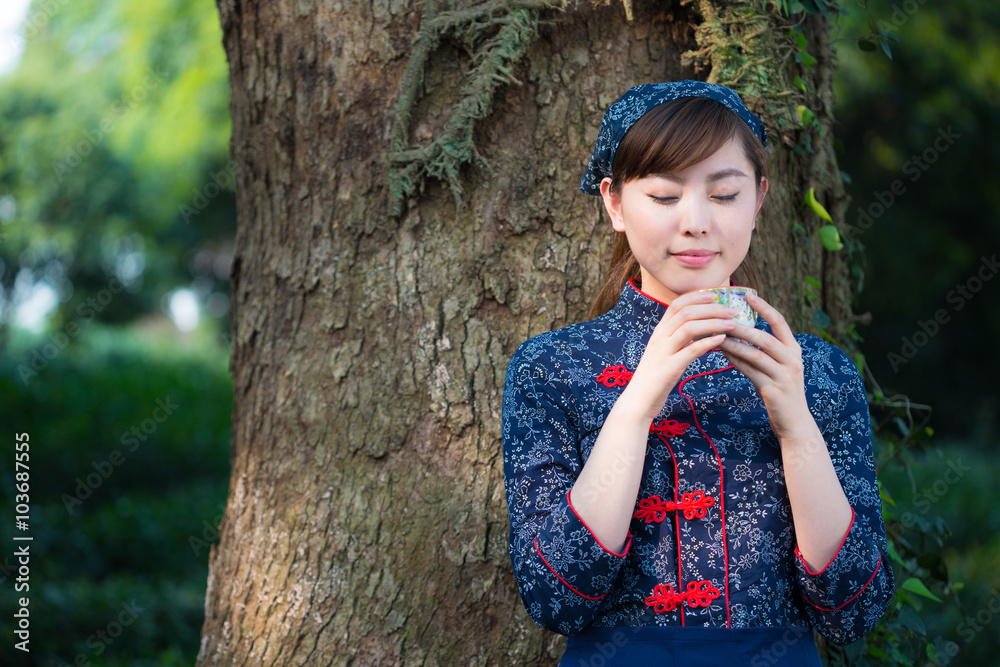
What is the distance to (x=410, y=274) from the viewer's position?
2.24 meters

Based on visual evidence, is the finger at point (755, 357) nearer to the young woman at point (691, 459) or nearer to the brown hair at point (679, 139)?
the young woman at point (691, 459)

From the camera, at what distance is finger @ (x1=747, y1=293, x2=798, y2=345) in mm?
1477

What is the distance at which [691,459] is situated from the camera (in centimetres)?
159

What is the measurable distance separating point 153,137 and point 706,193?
35.6 ft

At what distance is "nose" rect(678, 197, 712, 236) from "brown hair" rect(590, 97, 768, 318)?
7 cm

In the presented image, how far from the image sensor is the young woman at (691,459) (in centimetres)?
146

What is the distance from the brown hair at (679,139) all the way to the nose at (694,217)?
66mm

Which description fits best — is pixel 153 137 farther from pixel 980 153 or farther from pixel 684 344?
pixel 684 344

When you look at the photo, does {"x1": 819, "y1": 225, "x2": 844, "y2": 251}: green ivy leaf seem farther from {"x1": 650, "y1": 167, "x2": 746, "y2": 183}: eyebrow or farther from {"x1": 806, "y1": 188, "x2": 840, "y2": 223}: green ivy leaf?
{"x1": 650, "y1": 167, "x2": 746, "y2": 183}: eyebrow

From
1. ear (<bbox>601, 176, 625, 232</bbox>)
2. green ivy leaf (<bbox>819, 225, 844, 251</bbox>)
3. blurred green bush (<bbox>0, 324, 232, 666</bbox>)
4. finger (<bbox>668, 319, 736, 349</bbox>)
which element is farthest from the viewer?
blurred green bush (<bbox>0, 324, 232, 666</bbox>)

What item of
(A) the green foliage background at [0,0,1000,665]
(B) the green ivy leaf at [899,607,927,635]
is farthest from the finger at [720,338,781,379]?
(B) the green ivy leaf at [899,607,927,635]

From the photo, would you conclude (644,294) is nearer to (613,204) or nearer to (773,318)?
(613,204)

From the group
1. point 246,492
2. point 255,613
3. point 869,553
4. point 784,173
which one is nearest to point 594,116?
point 784,173

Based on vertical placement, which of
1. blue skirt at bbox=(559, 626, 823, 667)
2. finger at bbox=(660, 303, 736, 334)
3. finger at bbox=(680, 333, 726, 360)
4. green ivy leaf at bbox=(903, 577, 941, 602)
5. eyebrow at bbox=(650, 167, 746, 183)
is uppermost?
eyebrow at bbox=(650, 167, 746, 183)
